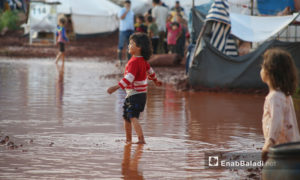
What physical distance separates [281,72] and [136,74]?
2.86 m

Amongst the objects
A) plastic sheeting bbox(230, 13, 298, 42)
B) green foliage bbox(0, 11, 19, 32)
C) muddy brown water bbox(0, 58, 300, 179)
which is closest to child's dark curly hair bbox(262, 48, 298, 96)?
muddy brown water bbox(0, 58, 300, 179)

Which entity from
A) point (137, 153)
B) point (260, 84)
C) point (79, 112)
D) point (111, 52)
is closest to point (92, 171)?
point (137, 153)

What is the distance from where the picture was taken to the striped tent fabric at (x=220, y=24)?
1277cm

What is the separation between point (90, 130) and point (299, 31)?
7.18m

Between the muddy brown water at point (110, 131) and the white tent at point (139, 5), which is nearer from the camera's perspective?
the muddy brown water at point (110, 131)

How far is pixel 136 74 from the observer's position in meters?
7.31

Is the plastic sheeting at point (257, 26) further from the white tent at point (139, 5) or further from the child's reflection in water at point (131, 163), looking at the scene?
the white tent at point (139, 5)

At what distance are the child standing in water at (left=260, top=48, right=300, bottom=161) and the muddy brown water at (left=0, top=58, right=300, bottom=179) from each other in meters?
1.20

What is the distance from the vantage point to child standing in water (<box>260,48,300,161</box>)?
463 centimetres

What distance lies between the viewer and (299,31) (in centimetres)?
1383

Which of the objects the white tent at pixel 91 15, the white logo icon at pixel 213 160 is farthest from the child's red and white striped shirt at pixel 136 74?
the white tent at pixel 91 15

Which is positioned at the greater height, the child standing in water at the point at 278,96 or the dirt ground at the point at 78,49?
the child standing in water at the point at 278,96

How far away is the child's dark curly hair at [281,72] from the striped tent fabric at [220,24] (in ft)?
26.7

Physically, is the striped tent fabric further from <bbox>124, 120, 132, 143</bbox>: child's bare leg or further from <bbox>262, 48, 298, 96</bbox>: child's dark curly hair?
<bbox>262, 48, 298, 96</bbox>: child's dark curly hair
